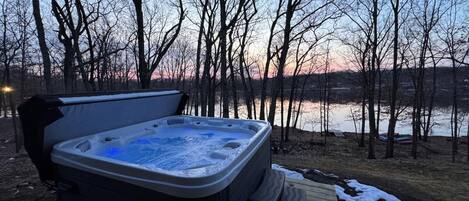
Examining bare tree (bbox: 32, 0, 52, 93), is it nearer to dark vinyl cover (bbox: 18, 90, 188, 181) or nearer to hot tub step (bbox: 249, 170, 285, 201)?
dark vinyl cover (bbox: 18, 90, 188, 181)

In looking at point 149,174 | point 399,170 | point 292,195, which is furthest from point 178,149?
point 399,170

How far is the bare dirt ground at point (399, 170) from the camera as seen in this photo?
17.1ft

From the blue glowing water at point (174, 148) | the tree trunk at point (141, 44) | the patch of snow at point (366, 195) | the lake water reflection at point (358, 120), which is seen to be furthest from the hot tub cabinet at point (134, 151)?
the lake water reflection at point (358, 120)

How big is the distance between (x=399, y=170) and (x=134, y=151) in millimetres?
8329

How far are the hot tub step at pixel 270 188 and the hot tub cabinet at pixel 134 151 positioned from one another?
62 millimetres

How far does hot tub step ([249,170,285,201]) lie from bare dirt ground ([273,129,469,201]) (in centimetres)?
229

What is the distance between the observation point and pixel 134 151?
10.7 ft

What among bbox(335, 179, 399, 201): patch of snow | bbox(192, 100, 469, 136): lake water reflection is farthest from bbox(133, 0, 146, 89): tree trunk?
bbox(192, 100, 469, 136): lake water reflection

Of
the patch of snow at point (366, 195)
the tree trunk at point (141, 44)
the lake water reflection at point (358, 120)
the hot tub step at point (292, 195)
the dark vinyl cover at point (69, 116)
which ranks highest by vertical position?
the tree trunk at point (141, 44)

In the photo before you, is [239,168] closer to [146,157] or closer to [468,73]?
[146,157]

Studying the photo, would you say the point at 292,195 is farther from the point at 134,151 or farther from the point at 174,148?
the point at 134,151

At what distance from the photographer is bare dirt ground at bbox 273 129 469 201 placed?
5.22m

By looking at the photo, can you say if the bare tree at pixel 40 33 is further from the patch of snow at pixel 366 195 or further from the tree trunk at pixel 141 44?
the patch of snow at pixel 366 195

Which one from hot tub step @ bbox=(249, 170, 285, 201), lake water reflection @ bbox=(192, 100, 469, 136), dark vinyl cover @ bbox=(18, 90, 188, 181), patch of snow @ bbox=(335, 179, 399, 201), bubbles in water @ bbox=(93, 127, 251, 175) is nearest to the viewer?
dark vinyl cover @ bbox=(18, 90, 188, 181)
